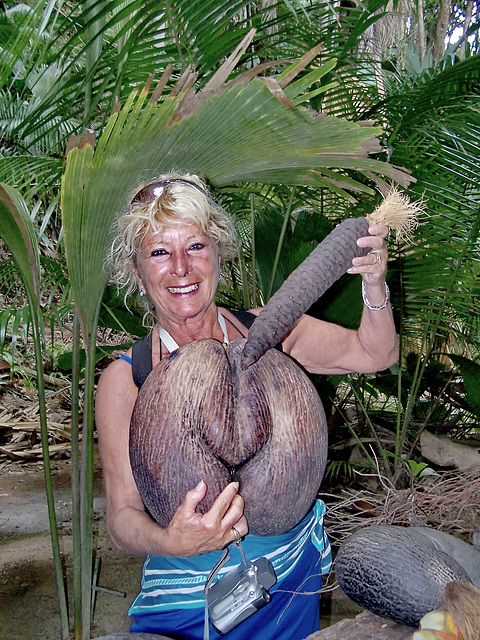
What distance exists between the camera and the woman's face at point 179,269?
124 centimetres

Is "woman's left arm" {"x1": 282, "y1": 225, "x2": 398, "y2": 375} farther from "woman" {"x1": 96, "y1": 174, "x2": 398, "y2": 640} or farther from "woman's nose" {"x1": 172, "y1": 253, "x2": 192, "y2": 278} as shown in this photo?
"woman's nose" {"x1": 172, "y1": 253, "x2": 192, "y2": 278}

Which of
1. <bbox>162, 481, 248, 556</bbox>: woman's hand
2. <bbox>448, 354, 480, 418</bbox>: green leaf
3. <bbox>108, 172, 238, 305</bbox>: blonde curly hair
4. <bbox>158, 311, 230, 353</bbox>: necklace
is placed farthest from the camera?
<bbox>448, 354, 480, 418</bbox>: green leaf

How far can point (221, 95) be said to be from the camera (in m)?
1.05

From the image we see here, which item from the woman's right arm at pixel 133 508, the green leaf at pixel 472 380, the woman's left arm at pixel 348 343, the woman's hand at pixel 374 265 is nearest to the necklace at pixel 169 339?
the woman's right arm at pixel 133 508

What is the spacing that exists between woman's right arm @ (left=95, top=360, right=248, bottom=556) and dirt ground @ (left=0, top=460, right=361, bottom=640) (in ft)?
4.56

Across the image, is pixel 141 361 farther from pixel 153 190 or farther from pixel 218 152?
pixel 218 152

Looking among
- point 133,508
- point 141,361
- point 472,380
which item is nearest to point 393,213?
point 141,361

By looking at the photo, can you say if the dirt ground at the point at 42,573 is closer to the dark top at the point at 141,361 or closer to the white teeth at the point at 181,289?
the dark top at the point at 141,361

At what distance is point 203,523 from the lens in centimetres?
95

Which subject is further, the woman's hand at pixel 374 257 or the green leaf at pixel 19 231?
the green leaf at pixel 19 231

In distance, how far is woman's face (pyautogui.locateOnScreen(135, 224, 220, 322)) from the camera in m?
1.24

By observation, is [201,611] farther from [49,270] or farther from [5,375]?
[5,375]

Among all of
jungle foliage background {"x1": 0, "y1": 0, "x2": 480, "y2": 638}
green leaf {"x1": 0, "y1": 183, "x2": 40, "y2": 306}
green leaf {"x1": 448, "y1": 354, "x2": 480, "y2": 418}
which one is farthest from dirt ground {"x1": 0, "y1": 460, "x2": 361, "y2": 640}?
green leaf {"x1": 0, "y1": 183, "x2": 40, "y2": 306}

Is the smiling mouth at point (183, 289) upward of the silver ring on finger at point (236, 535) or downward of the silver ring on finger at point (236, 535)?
upward
